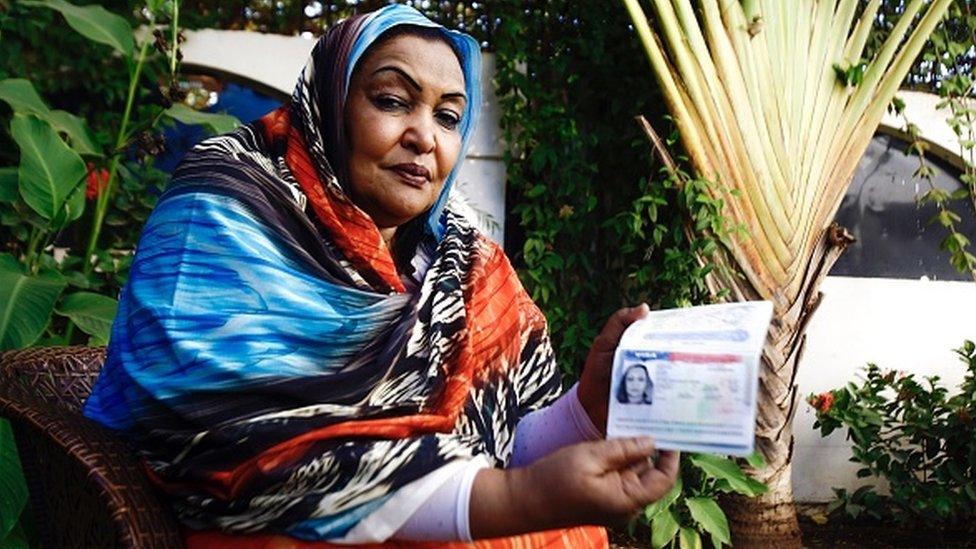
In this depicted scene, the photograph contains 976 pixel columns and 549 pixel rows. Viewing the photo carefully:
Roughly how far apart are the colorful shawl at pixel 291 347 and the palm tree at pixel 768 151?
5.95ft

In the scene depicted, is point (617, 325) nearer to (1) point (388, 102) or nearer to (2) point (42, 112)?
(1) point (388, 102)

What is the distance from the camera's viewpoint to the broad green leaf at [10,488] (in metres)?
1.95

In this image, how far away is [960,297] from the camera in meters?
4.16

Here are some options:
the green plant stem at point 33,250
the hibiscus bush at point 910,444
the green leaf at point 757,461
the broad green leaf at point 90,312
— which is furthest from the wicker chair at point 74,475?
the hibiscus bush at point 910,444

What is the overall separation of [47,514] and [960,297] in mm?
3962

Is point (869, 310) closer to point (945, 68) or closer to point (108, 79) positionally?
point (945, 68)

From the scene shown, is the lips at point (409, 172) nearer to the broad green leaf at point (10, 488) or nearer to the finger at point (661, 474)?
the finger at point (661, 474)

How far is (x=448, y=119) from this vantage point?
5.36ft

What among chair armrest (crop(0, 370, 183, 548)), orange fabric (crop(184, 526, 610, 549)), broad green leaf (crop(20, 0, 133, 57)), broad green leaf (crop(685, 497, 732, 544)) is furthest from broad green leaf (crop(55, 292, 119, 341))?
broad green leaf (crop(685, 497, 732, 544))

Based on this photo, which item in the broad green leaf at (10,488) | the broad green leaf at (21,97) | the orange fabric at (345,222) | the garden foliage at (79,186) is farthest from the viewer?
the broad green leaf at (21,97)

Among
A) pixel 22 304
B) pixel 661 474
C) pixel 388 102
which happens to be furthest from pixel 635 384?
pixel 22 304

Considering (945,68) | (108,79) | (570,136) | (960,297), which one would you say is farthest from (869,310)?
(108,79)

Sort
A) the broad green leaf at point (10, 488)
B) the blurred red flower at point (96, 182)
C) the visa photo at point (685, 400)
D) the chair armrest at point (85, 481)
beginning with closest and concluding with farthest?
the visa photo at point (685, 400), the chair armrest at point (85, 481), the broad green leaf at point (10, 488), the blurred red flower at point (96, 182)

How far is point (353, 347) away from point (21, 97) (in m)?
2.05
